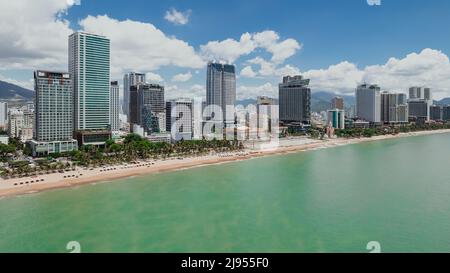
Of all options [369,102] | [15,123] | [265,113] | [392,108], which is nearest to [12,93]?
[15,123]

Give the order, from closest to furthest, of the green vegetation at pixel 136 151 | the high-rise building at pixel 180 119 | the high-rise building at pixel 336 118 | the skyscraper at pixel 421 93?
the green vegetation at pixel 136 151 < the high-rise building at pixel 180 119 < the high-rise building at pixel 336 118 < the skyscraper at pixel 421 93

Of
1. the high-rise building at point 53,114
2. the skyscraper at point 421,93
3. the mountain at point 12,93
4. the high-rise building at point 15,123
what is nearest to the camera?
the high-rise building at point 53,114

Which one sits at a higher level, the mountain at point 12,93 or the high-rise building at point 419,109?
the mountain at point 12,93

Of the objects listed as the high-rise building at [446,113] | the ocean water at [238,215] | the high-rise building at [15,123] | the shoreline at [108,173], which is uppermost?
the high-rise building at [446,113]

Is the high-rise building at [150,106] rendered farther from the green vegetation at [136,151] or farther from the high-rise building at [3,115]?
the high-rise building at [3,115]

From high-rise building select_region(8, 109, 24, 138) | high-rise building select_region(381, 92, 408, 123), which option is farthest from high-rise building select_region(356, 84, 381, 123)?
high-rise building select_region(8, 109, 24, 138)

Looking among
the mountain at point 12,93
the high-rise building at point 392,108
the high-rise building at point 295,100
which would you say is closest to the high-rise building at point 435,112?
the high-rise building at point 392,108

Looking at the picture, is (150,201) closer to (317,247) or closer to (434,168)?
(317,247)
